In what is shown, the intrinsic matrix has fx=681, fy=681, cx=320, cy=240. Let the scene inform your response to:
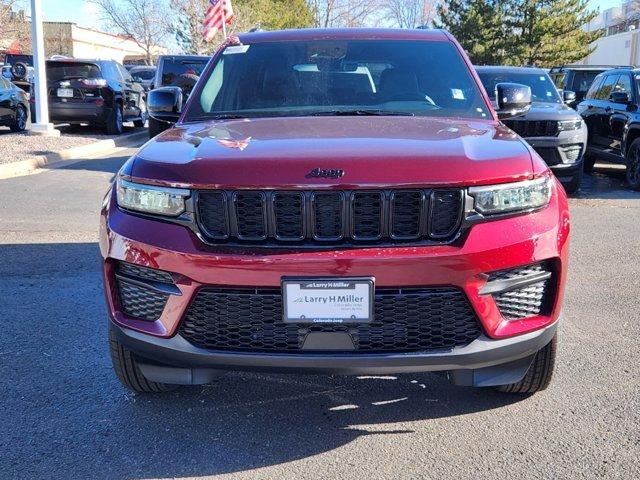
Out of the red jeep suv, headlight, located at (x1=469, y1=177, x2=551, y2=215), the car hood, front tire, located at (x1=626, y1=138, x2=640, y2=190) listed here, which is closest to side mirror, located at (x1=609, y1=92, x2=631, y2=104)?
front tire, located at (x1=626, y1=138, x2=640, y2=190)

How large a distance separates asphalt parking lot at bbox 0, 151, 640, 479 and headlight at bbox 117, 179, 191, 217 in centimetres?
104

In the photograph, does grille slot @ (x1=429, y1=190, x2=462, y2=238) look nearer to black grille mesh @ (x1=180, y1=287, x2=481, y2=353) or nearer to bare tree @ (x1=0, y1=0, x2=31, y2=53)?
black grille mesh @ (x1=180, y1=287, x2=481, y2=353)

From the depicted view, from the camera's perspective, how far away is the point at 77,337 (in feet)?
13.9

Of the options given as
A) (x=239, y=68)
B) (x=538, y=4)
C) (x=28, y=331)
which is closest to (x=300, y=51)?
(x=239, y=68)

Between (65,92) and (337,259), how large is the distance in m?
15.1

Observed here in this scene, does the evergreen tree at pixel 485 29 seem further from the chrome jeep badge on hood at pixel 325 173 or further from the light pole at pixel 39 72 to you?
the chrome jeep badge on hood at pixel 325 173

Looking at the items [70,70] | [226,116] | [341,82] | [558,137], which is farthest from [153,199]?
[70,70]

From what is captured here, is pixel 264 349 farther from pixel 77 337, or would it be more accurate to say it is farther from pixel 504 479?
pixel 77 337

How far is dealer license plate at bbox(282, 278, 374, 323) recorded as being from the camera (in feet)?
8.55

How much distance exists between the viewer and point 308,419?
3.23 metres

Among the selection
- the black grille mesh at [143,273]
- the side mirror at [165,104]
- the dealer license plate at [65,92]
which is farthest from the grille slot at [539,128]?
the dealer license plate at [65,92]

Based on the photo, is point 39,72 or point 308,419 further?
point 39,72

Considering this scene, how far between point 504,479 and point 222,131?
6.72 ft

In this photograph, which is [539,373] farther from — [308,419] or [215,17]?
[215,17]
